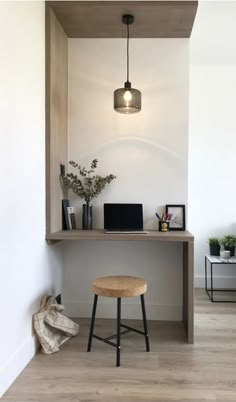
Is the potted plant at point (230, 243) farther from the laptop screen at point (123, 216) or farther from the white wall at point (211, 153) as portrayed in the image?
the laptop screen at point (123, 216)

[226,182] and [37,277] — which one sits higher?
[226,182]

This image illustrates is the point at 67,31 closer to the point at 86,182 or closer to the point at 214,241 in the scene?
the point at 86,182

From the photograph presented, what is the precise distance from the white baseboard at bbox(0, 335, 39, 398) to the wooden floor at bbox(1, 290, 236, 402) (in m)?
0.03

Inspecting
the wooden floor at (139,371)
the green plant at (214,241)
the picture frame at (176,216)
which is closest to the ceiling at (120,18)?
the picture frame at (176,216)

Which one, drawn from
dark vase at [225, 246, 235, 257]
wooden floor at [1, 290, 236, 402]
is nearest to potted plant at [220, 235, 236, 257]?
dark vase at [225, 246, 235, 257]

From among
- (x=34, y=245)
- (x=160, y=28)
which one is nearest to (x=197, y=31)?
(x=160, y=28)

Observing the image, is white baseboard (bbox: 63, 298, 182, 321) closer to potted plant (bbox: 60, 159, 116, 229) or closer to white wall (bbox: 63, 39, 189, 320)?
white wall (bbox: 63, 39, 189, 320)

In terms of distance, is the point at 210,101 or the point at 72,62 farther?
the point at 210,101

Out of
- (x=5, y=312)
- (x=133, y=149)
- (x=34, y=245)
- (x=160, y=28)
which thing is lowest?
(x=5, y=312)

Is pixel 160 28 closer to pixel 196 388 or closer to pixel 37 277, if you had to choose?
pixel 37 277

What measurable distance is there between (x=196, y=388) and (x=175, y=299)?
109 cm

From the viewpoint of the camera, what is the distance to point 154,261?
9.37 feet

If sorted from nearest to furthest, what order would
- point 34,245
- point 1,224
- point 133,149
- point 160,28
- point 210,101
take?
point 1,224 < point 34,245 < point 160,28 < point 133,149 < point 210,101

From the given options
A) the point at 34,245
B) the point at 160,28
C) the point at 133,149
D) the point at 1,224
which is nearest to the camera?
the point at 1,224
